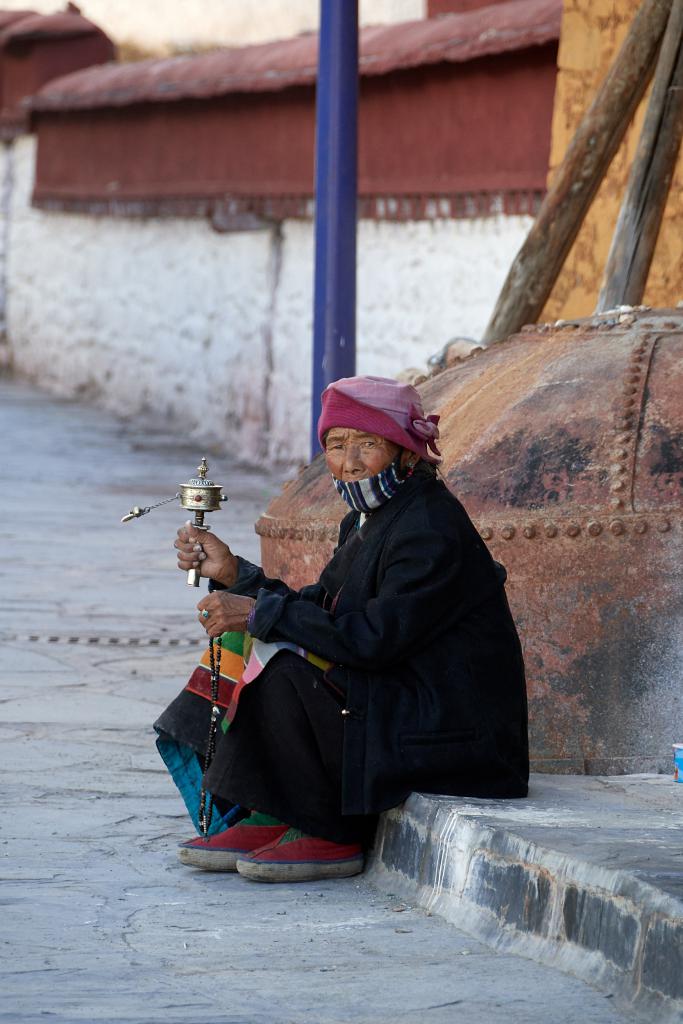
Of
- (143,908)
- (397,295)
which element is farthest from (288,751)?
(397,295)

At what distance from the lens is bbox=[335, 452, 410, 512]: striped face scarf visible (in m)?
4.36

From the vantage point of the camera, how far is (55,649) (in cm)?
702

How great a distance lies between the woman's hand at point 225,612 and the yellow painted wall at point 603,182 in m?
4.11

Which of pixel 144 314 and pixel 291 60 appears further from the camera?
pixel 144 314

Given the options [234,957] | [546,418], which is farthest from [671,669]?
[234,957]

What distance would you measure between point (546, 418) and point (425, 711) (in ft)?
4.06

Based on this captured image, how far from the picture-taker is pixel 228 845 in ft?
14.5

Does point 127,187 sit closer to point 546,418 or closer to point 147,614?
point 147,614

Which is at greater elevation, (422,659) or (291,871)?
(422,659)

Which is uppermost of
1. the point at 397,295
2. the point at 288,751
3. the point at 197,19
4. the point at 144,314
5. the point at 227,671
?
the point at 197,19

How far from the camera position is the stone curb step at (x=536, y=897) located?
11.0ft

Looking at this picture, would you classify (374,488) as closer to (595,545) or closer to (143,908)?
(595,545)

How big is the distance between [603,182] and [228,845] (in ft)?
15.4

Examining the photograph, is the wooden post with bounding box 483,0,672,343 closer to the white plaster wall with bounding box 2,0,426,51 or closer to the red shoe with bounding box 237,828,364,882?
the red shoe with bounding box 237,828,364,882
